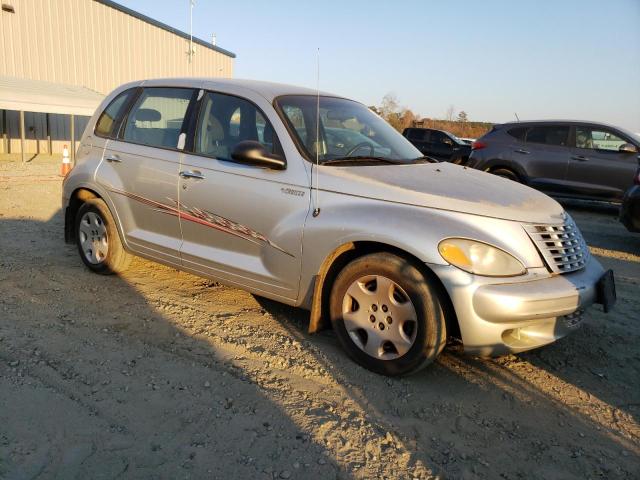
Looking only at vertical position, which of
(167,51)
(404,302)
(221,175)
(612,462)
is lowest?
(612,462)

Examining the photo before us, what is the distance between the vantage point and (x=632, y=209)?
6707mm

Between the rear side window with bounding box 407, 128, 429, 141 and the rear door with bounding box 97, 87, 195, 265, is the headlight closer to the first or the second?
the rear door with bounding box 97, 87, 195, 265

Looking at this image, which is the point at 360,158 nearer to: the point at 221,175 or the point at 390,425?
the point at 221,175

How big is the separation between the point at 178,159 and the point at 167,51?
23865 millimetres

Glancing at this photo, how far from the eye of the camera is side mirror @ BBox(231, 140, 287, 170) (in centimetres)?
349

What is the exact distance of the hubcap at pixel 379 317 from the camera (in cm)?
312

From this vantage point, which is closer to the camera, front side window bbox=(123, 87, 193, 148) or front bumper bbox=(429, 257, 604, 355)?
front bumper bbox=(429, 257, 604, 355)

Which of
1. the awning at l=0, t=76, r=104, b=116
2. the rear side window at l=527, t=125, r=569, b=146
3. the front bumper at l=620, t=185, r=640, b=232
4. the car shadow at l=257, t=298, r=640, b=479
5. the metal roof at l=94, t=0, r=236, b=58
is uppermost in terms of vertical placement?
the metal roof at l=94, t=0, r=236, b=58

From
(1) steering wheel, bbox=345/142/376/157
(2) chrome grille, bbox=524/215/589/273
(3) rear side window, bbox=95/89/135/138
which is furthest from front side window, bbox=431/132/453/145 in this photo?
(2) chrome grille, bbox=524/215/589/273

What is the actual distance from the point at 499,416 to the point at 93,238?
392cm

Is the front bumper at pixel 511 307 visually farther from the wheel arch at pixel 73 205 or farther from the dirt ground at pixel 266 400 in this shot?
the wheel arch at pixel 73 205

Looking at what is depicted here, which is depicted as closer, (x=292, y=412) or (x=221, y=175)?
(x=292, y=412)

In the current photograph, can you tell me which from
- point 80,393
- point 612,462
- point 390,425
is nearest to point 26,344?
point 80,393

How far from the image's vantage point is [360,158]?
3.78 m
